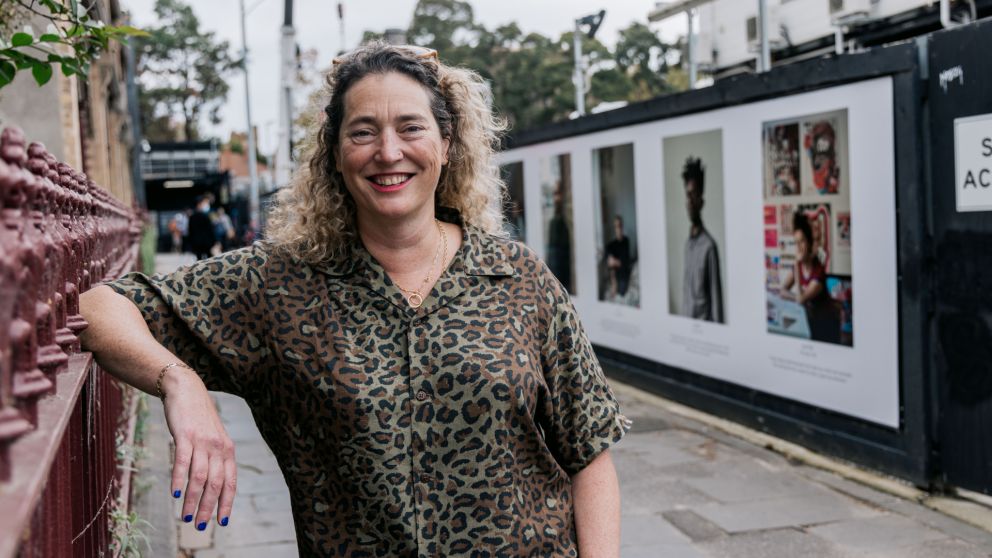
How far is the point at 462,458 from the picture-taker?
2152 millimetres

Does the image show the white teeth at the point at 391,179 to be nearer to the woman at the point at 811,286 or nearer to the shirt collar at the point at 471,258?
the shirt collar at the point at 471,258

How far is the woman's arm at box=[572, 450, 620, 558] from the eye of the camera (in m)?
2.33

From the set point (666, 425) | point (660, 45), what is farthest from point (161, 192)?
point (666, 425)

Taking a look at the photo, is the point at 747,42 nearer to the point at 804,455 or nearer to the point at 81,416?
the point at 804,455

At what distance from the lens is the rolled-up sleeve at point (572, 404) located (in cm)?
231

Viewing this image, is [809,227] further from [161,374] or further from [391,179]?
[161,374]

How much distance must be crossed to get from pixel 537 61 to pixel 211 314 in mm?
47907

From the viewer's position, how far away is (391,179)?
2.29m

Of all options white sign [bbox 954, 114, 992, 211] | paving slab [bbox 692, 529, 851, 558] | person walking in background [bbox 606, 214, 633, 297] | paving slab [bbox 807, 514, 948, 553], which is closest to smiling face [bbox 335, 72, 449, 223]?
paving slab [bbox 692, 529, 851, 558]

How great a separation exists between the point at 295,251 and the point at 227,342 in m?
0.24

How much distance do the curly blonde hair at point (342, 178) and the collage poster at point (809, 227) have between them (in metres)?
4.19

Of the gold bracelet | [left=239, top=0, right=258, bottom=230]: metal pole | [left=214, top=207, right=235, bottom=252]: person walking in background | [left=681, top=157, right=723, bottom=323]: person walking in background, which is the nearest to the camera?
the gold bracelet

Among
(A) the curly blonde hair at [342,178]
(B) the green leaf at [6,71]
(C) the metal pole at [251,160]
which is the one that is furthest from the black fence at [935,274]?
(C) the metal pole at [251,160]

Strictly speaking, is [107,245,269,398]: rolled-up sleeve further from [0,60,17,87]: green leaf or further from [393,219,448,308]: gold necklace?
[0,60,17,87]: green leaf
